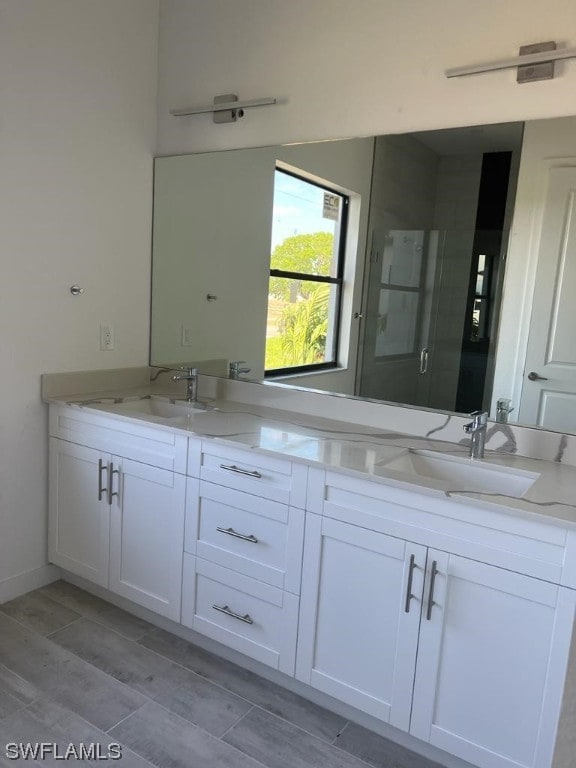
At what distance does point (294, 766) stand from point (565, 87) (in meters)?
2.23

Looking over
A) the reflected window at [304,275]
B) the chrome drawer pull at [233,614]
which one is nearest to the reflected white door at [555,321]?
the reflected window at [304,275]

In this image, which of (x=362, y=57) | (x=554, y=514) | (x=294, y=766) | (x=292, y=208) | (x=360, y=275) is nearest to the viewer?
(x=554, y=514)

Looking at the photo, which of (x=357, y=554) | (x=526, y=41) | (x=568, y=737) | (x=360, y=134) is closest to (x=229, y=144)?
(x=360, y=134)

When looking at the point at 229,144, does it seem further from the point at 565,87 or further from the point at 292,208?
the point at 565,87

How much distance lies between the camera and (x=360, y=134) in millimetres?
2270

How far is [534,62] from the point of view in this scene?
184cm

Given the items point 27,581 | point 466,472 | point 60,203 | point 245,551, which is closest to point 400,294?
point 466,472

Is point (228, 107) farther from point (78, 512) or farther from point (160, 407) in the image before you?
point (78, 512)

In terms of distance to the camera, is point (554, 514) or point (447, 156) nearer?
point (554, 514)

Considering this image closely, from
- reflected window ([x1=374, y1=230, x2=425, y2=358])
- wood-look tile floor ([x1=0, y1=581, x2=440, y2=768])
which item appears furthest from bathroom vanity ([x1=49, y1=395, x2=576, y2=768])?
reflected window ([x1=374, y1=230, x2=425, y2=358])

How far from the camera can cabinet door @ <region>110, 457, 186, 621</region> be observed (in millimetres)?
2209

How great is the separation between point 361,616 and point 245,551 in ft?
1.51

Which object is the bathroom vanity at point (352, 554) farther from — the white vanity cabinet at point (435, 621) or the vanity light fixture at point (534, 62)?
the vanity light fixture at point (534, 62)

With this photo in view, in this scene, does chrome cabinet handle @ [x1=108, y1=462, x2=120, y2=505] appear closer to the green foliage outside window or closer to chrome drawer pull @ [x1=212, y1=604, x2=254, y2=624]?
chrome drawer pull @ [x1=212, y1=604, x2=254, y2=624]
